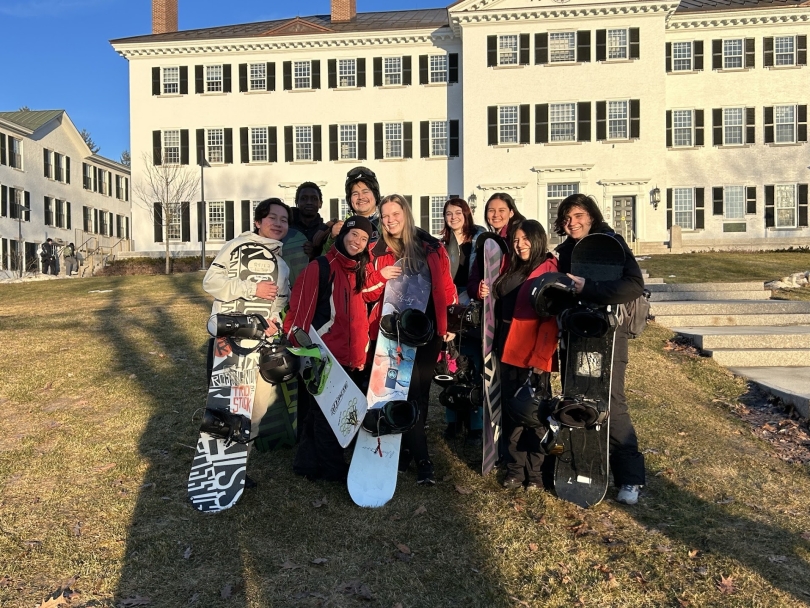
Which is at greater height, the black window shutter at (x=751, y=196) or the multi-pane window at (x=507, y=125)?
the multi-pane window at (x=507, y=125)

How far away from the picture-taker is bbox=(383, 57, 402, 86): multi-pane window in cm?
2939

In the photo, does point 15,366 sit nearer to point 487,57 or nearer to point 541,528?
point 541,528

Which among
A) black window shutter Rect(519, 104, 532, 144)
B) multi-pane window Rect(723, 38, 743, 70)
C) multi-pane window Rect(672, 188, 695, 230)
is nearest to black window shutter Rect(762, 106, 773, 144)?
multi-pane window Rect(723, 38, 743, 70)

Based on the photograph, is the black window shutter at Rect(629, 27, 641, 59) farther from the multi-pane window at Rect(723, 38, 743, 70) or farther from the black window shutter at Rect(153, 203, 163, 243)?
the black window shutter at Rect(153, 203, 163, 243)

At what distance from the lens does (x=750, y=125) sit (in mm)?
27922

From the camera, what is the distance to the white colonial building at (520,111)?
88.5 feet

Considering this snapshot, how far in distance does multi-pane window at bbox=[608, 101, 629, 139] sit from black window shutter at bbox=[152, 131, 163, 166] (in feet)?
68.7

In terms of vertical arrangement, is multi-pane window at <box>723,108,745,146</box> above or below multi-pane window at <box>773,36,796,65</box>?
below

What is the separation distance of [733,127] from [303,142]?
19385mm

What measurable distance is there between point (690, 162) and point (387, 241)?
2773cm

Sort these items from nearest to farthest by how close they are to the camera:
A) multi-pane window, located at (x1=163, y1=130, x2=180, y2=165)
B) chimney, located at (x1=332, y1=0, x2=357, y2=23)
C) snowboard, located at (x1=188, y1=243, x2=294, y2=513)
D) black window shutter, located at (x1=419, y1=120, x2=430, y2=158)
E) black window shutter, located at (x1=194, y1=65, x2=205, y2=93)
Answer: snowboard, located at (x1=188, y1=243, x2=294, y2=513) → black window shutter, located at (x1=419, y1=120, x2=430, y2=158) → black window shutter, located at (x1=194, y1=65, x2=205, y2=93) → multi-pane window, located at (x1=163, y1=130, x2=180, y2=165) → chimney, located at (x1=332, y1=0, x2=357, y2=23)

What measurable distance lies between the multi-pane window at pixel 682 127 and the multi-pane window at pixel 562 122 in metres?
4.82

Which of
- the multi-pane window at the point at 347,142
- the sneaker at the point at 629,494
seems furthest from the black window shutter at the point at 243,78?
the sneaker at the point at 629,494

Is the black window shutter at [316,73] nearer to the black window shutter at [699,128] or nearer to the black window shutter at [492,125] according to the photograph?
the black window shutter at [492,125]
